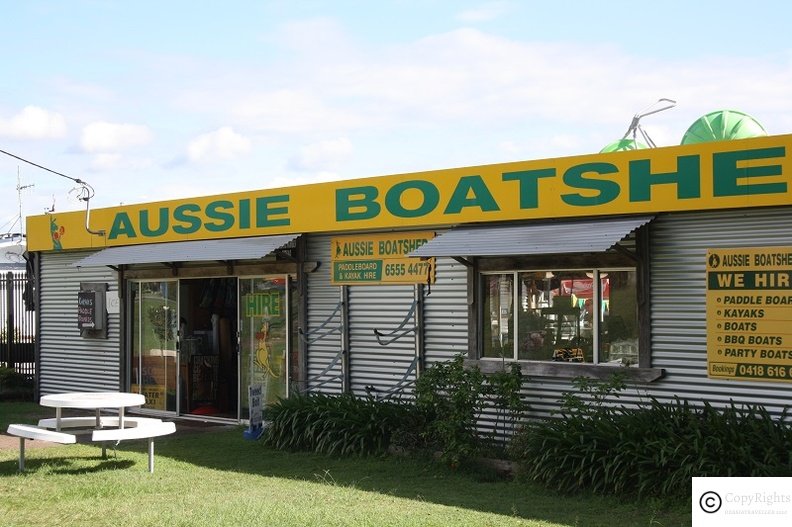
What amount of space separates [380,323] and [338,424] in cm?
165

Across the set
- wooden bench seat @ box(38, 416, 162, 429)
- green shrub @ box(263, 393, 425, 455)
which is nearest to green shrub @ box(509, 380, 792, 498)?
green shrub @ box(263, 393, 425, 455)

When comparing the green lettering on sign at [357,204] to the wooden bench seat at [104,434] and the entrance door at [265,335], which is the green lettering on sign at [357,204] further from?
the wooden bench seat at [104,434]

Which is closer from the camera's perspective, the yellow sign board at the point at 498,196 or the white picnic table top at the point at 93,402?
the yellow sign board at the point at 498,196

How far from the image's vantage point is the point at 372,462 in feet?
35.7

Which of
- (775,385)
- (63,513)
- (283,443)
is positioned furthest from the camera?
(283,443)

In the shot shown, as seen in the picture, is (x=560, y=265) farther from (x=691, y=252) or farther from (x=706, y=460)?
(x=706, y=460)

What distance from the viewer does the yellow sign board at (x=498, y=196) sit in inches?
372

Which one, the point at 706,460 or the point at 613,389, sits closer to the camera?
the point at 706,460

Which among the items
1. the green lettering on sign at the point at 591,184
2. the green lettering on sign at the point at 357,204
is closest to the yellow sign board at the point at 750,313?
the green lettering on sign at the point at 591,184

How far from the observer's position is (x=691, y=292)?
9.96 m

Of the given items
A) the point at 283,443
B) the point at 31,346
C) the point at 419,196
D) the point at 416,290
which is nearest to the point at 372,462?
the point at 283,443

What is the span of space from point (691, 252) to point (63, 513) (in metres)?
6.43

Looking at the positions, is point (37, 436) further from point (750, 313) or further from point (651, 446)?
point (750, 313)

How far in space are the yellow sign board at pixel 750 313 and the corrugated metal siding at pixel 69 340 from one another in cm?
995
